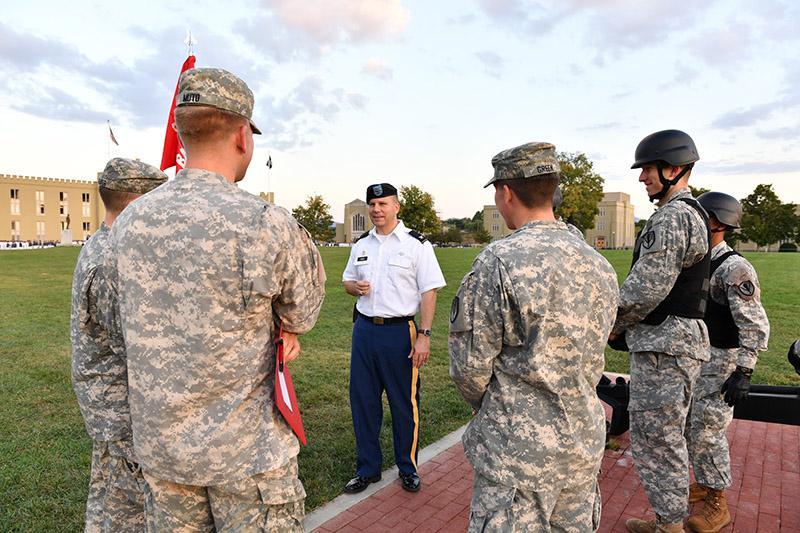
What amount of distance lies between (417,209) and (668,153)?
253ft

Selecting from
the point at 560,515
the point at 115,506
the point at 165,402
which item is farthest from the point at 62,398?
the point at 560,515

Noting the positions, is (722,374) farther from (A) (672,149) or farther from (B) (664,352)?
(A) (672,149)

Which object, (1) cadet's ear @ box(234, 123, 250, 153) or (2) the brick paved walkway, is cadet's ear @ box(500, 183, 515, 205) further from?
(2) the brick paved walkway

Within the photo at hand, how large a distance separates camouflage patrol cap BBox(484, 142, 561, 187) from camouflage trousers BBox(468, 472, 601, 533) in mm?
1306

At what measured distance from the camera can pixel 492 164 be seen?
236 centimetres

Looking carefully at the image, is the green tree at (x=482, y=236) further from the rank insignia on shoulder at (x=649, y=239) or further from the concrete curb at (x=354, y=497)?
the rank insignia on shoulder at (x=649, y=239)

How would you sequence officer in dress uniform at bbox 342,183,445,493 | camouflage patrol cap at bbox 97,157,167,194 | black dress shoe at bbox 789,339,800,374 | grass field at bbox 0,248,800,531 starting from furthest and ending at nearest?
officer in dress uniform at bbox 342,183,445,493
grass field at bbox 0,248,800,531
black dress shoe at bbox 789,339,800,374
camouflage patrol cap at bbox 97,157,167,194

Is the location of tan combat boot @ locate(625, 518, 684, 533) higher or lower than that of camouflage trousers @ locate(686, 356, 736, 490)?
lower

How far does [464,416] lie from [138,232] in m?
4.67

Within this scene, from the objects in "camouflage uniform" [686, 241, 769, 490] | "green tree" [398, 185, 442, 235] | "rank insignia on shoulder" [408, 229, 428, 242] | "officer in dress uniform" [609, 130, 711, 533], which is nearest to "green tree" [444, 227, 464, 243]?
"green tree" [398, 185, 442, 235]

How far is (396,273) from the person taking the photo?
14.0 ft

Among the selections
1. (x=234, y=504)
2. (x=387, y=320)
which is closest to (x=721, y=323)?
(x=387, y=320)

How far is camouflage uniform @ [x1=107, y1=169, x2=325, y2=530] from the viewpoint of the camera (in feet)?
5.82

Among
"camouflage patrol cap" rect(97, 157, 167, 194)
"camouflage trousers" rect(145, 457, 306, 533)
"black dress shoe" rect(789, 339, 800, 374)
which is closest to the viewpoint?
"camouflage trousers" rect(145, 457, 306, 533)
